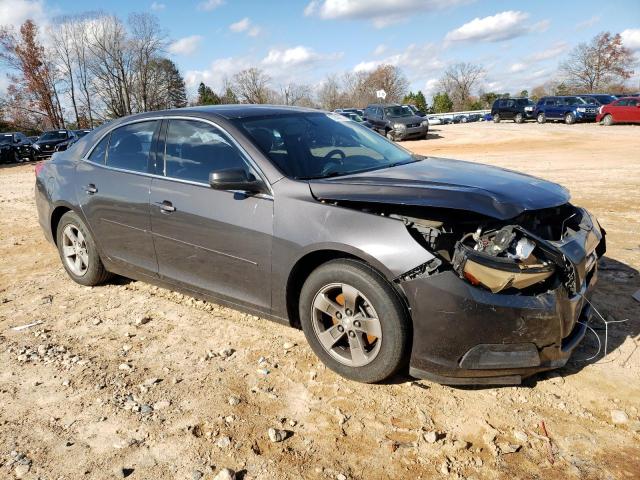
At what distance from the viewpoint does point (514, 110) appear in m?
34.8

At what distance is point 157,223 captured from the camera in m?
3.98

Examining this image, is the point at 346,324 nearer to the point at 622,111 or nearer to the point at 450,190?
the point at 450,190

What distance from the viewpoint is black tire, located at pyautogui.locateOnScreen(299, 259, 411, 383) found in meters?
2.83

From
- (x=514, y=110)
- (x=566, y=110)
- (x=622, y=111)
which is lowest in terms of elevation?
(x=622, y=111)

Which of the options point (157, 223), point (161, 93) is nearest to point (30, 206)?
point (157, 223)

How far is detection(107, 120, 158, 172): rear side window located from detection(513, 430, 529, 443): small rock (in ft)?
10.7

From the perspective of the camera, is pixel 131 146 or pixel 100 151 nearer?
pixel 131 146

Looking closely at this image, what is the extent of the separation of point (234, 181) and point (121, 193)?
4.84 feet

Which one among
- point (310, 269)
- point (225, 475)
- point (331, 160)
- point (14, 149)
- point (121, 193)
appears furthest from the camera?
point (14, 149)

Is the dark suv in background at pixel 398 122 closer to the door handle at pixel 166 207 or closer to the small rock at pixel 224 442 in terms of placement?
the door handle at pixel 166 207

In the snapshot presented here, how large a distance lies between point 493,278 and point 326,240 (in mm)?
971

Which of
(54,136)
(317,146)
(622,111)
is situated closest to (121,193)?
(317,146)

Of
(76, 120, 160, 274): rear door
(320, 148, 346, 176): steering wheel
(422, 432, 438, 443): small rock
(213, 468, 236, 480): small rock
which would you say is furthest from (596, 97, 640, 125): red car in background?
(213, 468, 236, 480): small rock

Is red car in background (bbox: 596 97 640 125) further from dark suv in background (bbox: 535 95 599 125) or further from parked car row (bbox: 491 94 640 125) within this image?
dark suv in background (bbox: 535 95 599 125)
